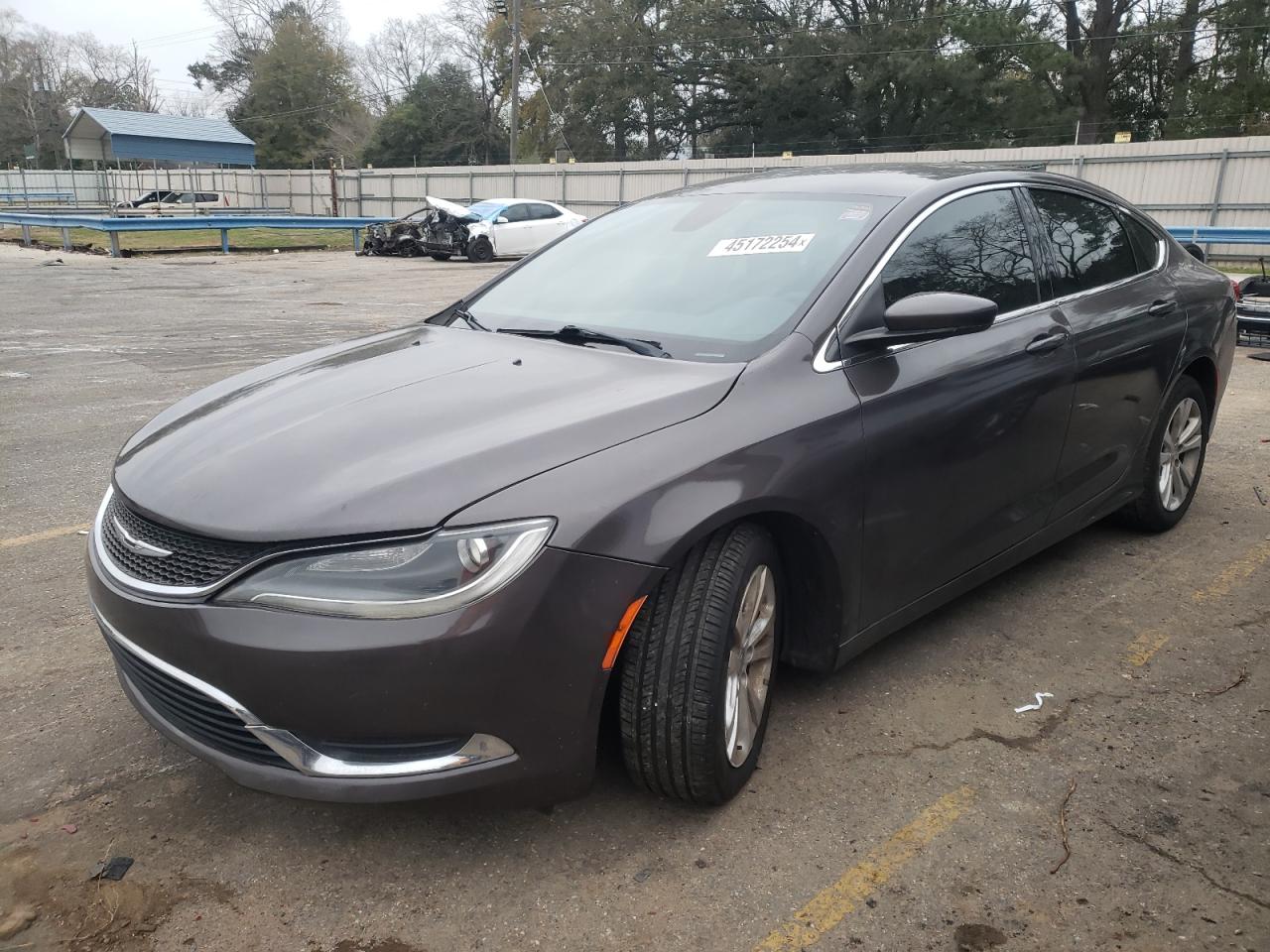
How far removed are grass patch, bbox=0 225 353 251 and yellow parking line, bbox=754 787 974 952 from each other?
2680 cm

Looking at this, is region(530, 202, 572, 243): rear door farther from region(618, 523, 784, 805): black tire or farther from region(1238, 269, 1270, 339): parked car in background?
region(618, 523, 784, 805): black tire

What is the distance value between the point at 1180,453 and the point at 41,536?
5079 mm

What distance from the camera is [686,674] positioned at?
2359mm

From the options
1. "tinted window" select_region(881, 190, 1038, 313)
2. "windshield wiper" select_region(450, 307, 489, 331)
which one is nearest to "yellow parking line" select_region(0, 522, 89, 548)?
"windshield wiper" select_region(450, 307, 489, 331)

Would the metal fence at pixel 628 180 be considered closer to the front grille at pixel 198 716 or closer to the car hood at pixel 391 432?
the car hood at pixel 391 432

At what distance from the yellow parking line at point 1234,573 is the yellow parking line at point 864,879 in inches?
76.5

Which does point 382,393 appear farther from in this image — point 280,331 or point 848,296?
point 280,331

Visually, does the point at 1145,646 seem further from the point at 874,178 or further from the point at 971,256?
the point at 874,178

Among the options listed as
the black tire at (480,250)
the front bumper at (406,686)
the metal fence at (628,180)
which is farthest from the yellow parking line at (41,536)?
the black tire at (480,250)

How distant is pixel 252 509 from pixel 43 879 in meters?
0.98

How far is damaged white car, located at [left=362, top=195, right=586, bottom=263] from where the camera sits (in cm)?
2320

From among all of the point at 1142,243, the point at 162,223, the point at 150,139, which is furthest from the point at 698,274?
the point at 150,139

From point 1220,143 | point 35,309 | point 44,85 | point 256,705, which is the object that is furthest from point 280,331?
point 44,85

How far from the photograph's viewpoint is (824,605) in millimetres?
2797
